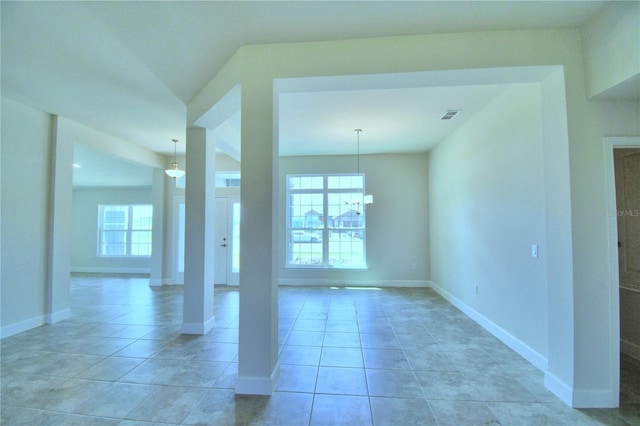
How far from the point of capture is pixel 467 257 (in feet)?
14.1

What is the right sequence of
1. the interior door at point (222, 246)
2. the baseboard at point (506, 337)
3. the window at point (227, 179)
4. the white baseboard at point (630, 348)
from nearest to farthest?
the baseboard at point (506, 337) < the white baseboard at point (630, 348) < the interior door at point (222, 246) < the window at point (227, 179)

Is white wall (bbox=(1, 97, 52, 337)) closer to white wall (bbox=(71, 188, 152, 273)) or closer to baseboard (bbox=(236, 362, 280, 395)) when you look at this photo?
baseboard (bbox=(236, 362, 280, 395))

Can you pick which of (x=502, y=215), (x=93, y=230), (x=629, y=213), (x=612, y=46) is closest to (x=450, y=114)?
(x=502, y=215)

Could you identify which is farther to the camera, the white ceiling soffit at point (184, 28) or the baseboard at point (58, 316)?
the baseboard at point (58, 316)

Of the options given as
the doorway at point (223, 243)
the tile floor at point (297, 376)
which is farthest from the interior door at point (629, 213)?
the doorway at point (223, 243)

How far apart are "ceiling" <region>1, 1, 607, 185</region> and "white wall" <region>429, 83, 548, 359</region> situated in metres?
0.44

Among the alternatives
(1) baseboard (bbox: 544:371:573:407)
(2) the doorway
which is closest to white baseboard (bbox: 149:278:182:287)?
(2) the doorway

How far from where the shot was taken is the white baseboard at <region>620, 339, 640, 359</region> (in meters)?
2.87

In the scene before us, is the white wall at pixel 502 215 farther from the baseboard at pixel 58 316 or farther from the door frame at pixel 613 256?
the baseboard at pixel 58 316

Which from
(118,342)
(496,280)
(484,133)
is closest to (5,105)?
(118,342)

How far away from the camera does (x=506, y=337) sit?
324 centimetres

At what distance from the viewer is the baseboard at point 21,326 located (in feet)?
11.2

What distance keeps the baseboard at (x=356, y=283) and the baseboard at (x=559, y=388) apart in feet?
12.1

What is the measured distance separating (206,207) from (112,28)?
2.02m
